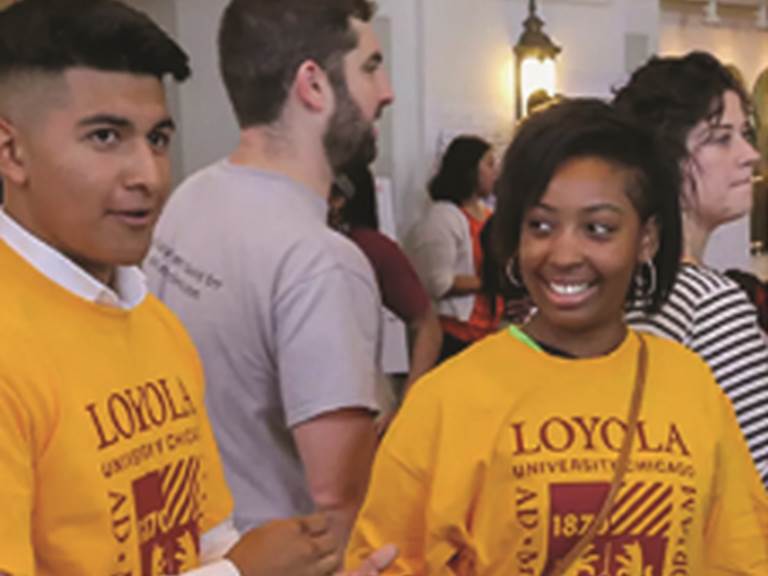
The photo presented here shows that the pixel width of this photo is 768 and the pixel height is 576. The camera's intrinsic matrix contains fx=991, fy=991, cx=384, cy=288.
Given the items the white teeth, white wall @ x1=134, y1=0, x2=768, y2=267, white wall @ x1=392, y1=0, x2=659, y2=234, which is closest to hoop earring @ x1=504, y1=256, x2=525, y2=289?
the white teeth

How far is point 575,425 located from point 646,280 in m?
0.33

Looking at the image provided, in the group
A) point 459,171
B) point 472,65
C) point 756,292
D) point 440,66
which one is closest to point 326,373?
point 756,292

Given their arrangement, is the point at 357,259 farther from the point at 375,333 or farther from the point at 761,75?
the point at 761,75

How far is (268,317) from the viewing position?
1.57m

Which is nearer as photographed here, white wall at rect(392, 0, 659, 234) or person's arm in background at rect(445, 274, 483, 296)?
person's arm in background at rect(445, 274, 483, 296)

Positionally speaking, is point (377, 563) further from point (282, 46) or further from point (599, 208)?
point (282, 46)

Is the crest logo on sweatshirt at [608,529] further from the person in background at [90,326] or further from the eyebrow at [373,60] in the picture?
the eyebrow at [373,60]

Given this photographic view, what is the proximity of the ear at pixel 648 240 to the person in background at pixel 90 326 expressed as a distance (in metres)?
0.63

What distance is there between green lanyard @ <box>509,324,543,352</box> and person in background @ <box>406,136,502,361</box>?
279 centimetres

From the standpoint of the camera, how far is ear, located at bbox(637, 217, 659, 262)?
56.0 inches

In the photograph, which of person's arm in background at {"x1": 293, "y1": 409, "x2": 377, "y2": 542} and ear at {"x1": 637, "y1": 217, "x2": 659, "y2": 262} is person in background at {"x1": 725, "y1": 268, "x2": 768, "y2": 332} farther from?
person's arm in background at {"x1": 293, "y1": 409, "x2": 377, "y2": 542}

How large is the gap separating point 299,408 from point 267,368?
0.36ft

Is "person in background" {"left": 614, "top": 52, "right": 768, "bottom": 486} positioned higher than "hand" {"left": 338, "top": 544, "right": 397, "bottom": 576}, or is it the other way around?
"person in background" {"left": 614, "top": 52, "right": 768, "bottom": 486}

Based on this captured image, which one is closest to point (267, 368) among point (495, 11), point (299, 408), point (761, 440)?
point (299, 408)
